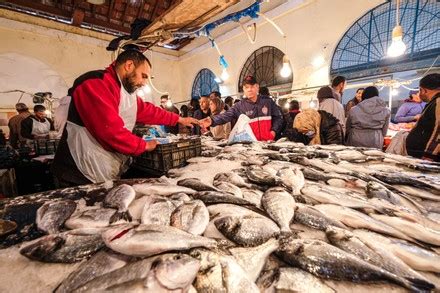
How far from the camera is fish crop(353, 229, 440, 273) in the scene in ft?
2.60

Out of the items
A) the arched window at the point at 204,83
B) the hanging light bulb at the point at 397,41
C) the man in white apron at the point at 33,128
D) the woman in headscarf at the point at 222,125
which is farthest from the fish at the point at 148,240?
the arched window at the point at 204,83

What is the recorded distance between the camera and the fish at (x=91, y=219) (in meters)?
1.01

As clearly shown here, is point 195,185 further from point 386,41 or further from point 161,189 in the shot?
point 386,41

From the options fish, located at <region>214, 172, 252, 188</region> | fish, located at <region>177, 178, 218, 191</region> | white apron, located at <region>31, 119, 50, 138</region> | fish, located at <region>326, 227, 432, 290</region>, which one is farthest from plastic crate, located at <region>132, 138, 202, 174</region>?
white apron, located at <region>31, 119, 50, 138</region>

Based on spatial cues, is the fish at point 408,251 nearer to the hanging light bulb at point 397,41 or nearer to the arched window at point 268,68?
the hanging light bulb at point 397,41

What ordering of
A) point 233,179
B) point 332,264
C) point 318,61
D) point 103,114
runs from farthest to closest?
point 318,61 < point 103,114 < point 233,179 < point 332,264

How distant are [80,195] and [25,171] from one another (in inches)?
124

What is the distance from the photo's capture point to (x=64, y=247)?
841 millimetres

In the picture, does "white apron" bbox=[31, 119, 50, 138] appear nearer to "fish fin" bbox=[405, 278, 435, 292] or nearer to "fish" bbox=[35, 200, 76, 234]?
"fish" bbox=[35, 200, 76, 234]

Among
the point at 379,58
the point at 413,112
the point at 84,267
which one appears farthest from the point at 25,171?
the point at 379,58

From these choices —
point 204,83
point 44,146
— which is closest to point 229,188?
point 44,146

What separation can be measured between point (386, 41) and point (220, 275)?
10.1 metres

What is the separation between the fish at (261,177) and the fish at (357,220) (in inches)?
15.5

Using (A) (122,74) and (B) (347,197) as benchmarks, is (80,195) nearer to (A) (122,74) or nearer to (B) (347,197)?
(A) (122,74)
